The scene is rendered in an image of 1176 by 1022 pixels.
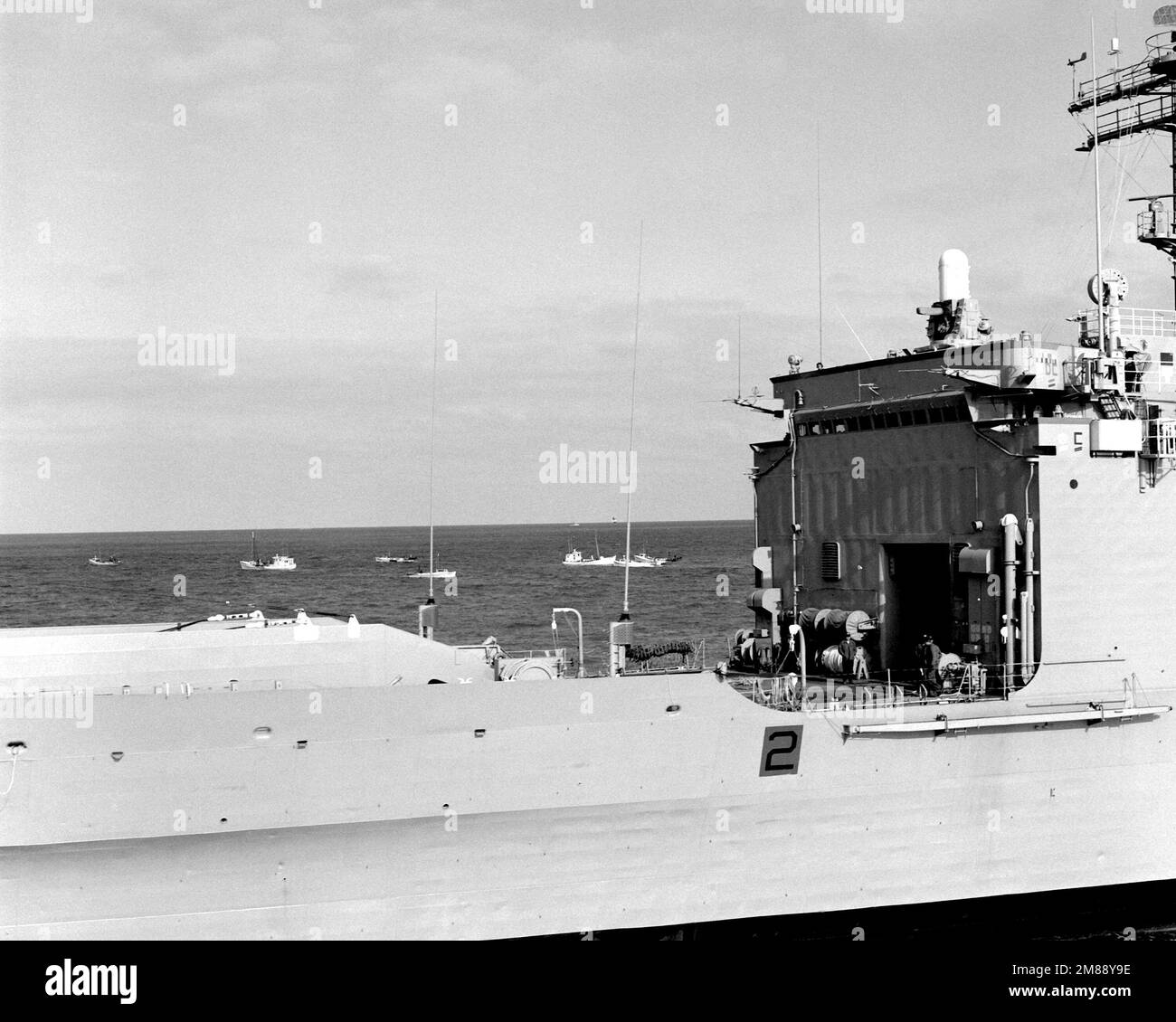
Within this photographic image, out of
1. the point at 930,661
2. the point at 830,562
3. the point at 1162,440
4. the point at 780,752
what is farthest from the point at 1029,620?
the point at 780,752

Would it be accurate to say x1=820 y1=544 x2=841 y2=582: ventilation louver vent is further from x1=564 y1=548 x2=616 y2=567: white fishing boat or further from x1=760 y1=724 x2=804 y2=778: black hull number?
x1=564 y1=548 x2=616 y2=567: white fishing boat

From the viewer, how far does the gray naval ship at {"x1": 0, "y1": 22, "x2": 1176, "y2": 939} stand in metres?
13.2

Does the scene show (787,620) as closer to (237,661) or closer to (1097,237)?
(1097,237)

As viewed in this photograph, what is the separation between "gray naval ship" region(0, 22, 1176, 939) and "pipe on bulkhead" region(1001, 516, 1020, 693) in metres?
0.05

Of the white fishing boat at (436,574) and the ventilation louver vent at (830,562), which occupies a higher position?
the white fishing boat at (436,574)

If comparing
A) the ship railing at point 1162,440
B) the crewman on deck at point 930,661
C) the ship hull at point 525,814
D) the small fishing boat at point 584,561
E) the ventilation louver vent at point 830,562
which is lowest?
the ship hull at point 525,814

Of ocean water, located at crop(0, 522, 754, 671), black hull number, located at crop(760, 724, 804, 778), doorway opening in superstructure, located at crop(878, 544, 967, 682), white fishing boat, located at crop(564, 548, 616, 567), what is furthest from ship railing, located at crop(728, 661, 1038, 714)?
white fishing boat, located at crop(564, 548, 616, 567)

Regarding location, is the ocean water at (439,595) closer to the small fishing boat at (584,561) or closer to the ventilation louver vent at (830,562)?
the small fishing boat at (584,561)

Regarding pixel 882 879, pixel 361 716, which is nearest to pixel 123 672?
pixel 361 716

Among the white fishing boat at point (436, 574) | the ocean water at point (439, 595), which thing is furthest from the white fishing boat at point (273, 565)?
the white fishing boat at point (436, 574)

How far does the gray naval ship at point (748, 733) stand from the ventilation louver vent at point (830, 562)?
0.09 m

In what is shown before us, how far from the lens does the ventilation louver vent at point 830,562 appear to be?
19.1 m

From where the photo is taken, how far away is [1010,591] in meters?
16.1

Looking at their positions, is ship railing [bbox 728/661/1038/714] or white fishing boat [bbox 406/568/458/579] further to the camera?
white fishing boat [bbox 406/568/458/579]
